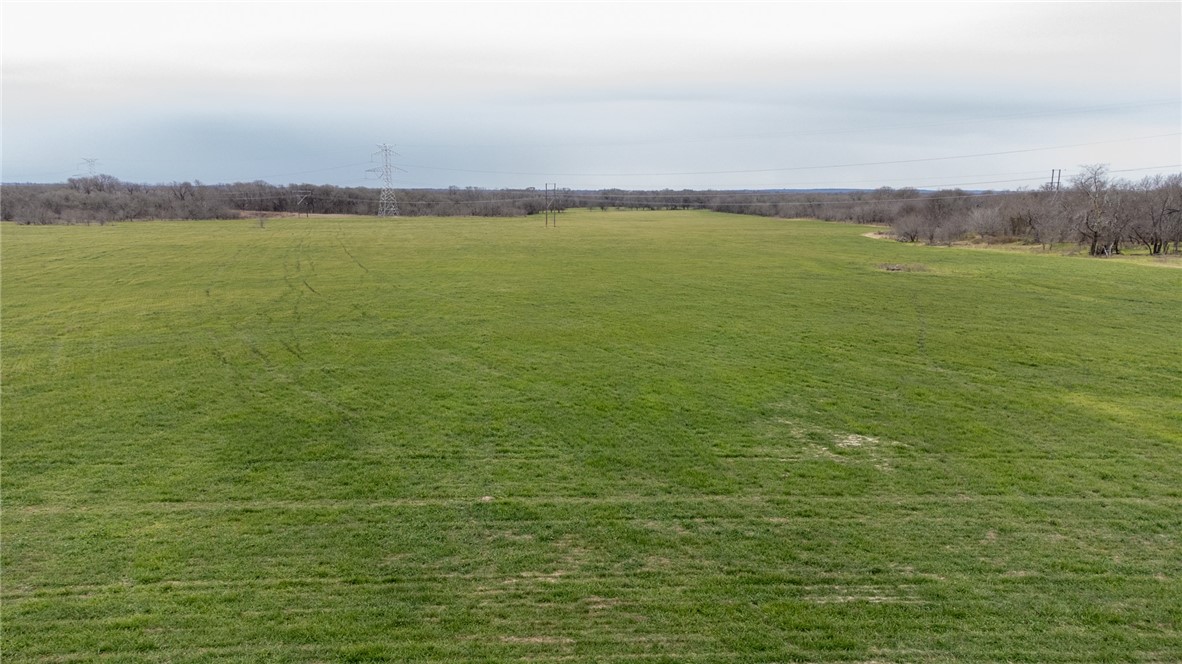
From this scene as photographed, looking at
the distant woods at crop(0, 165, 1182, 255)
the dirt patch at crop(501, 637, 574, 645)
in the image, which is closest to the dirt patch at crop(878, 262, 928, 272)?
the distant woods at crop(0, 165, 1182, 255)

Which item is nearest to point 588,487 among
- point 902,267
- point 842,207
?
point 902,267

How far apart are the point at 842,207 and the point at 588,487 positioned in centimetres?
12312

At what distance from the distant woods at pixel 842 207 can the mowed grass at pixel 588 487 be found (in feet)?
132

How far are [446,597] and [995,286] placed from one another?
118 ft

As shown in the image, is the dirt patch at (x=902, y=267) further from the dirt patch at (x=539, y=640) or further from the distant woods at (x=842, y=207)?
the dirt patch at (x=539, y=640)

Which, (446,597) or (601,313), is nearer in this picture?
(446,597)

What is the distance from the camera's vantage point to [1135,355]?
801 inches

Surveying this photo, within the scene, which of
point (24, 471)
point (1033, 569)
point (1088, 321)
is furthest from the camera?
point (1088, 321)

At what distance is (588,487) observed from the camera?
11320 millimetres

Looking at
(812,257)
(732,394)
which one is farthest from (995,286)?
(732,394)

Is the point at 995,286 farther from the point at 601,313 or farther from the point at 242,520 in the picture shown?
the point at 242,520

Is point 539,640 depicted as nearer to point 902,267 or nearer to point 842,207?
point 902,267

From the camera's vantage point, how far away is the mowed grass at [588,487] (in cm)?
771

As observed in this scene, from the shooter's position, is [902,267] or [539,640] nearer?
[539,640]
